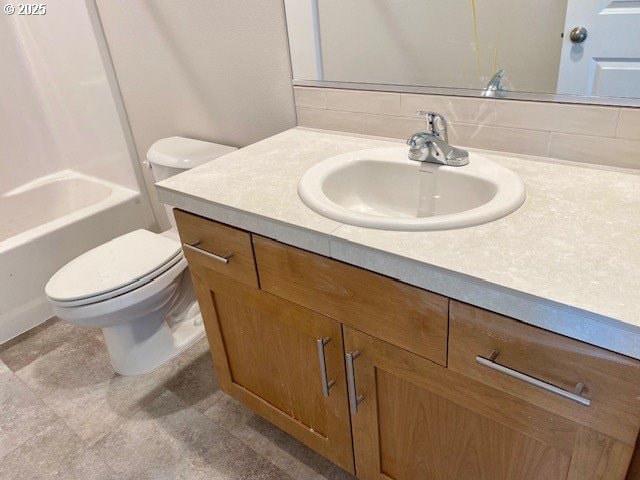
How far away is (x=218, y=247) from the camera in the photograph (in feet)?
3.89

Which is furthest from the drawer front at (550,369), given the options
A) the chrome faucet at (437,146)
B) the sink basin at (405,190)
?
the chrome faucet at (437,146)

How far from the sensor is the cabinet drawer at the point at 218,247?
44.1 inches

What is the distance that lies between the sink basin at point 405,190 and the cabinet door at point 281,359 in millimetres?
257

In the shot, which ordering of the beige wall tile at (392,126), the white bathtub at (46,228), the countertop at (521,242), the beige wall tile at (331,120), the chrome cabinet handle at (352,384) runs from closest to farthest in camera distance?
1. the countertop at (521,242)
2. the chrome cabinet handle at (352,384)
3. the beige wall tile at (392,126)
4. the beige wall tile at (331,120)
5. the white bathtub at (46,228)

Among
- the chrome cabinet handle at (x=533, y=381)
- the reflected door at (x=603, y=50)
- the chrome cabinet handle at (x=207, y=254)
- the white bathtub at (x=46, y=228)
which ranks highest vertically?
the reflected door at (x=603, y=50)

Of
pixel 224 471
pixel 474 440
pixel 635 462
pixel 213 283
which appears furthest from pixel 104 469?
pixel 635 462

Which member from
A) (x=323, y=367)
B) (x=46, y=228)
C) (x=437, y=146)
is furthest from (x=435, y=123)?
(x=46, y=228)

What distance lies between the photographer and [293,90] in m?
1.55

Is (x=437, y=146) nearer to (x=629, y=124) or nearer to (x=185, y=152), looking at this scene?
(x=629, y=124)

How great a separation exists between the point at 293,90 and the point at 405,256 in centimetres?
91

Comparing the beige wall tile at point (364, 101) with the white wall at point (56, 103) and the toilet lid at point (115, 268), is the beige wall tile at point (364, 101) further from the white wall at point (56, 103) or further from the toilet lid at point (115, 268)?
the white wall at point (56, 103)

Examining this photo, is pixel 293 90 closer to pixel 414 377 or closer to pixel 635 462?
pixel 414 377

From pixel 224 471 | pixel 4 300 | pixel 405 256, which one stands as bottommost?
pixel 224 471

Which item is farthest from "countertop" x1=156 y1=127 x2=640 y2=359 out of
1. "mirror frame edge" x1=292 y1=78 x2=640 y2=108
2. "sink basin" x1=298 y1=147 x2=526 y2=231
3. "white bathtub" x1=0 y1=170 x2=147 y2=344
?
"white bathtub" x1=0 y1=170 x2=147 y2=344
